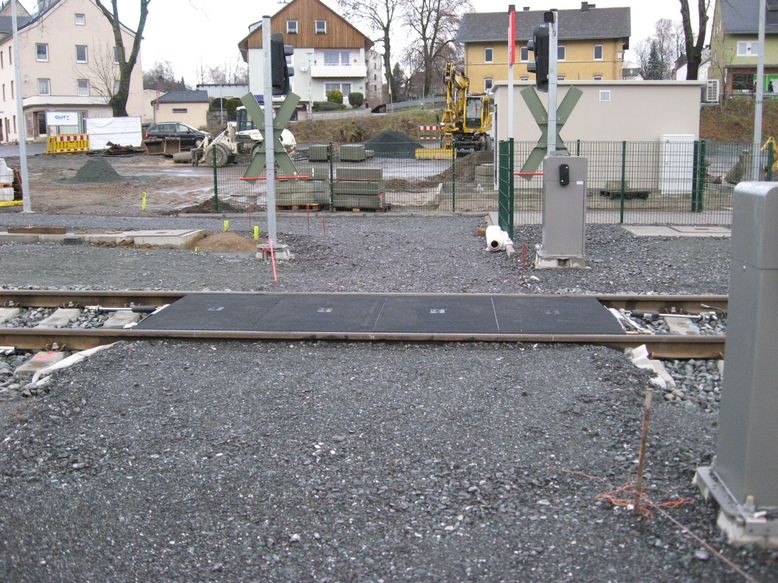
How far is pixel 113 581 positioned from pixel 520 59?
79176 mm

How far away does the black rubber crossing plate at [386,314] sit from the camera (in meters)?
8.77

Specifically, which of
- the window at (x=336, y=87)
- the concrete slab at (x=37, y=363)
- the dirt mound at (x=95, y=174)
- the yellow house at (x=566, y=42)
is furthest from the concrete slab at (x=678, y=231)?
the window at (x=336, y=87)

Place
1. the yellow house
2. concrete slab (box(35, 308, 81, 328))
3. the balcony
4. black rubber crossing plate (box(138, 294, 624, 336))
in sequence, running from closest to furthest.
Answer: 1. black rubber crossing plate (box(138, 294, 624, 336))
2. concrete slab (box(35, 308, 81, 328))
3. the yellow house
4. the balcony

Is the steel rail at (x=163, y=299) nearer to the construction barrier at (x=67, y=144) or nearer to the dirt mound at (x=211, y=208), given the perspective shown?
the dirt mound at (x=211, y=208)

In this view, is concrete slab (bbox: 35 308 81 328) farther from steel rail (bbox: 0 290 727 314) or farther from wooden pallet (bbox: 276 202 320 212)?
wooden pallet (bbox: 276 202 320 212)

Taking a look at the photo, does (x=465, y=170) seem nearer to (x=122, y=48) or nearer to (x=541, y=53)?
(x=541, y=53)

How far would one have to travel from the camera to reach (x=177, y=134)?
50469mm

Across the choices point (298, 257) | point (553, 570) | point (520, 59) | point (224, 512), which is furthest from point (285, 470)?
point (520, 59)

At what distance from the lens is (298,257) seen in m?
14.3

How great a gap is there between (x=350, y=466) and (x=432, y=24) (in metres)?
84.0

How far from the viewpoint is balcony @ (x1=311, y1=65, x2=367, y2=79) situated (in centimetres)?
8762

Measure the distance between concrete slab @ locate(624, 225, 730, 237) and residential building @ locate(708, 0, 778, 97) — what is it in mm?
60023

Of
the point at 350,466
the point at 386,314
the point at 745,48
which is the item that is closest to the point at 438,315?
the point at 386,314

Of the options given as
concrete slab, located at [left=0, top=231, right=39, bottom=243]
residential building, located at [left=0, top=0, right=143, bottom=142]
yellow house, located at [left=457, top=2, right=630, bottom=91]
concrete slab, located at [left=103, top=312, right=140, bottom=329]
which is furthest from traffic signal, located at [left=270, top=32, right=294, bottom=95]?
yellow house, located at [left=457, top=2, right=630, bottom=91]
